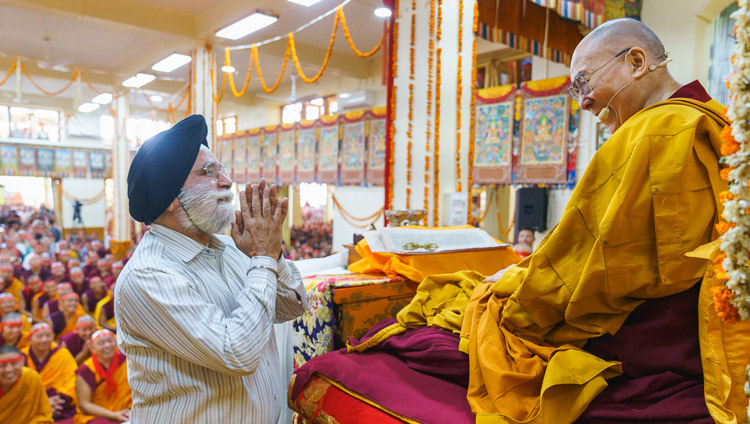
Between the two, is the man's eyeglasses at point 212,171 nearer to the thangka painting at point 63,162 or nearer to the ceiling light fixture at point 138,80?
the ceiling light fixture at point 138,80

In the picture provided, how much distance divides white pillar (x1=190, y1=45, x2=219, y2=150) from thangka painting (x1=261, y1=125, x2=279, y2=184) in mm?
4157

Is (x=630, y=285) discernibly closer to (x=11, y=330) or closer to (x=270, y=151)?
(x=11, y=330)

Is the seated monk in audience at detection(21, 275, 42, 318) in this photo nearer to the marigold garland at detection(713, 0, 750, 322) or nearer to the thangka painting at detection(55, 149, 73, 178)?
the thangka painting at detection(55, 149, 73, 178)

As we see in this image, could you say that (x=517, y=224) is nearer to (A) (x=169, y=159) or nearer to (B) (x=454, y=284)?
(B) (x=454, y=284)

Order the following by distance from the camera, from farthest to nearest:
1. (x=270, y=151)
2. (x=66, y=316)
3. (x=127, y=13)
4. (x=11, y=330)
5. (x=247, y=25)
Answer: (x=270, y=151) < (x=127, y=13) < (x=247, y=25) < (x=66, y=316) < (x=11, y=330)

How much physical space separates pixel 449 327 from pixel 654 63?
1313 mm

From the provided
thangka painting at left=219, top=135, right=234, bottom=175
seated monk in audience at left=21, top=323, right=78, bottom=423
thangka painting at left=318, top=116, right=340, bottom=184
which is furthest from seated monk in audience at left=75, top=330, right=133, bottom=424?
thangka painting at left=219, top=135, right=234, bottom=175

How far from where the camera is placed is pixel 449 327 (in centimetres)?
223

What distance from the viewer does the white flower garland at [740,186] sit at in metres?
1.10

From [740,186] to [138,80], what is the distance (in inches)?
488

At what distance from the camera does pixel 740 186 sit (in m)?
1.10

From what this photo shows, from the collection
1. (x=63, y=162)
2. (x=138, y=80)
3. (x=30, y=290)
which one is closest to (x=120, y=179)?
(x=138, y=80)

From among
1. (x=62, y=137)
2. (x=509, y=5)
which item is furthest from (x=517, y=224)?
(x=62, y=137)

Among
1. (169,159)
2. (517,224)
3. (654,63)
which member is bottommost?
(517,224)
